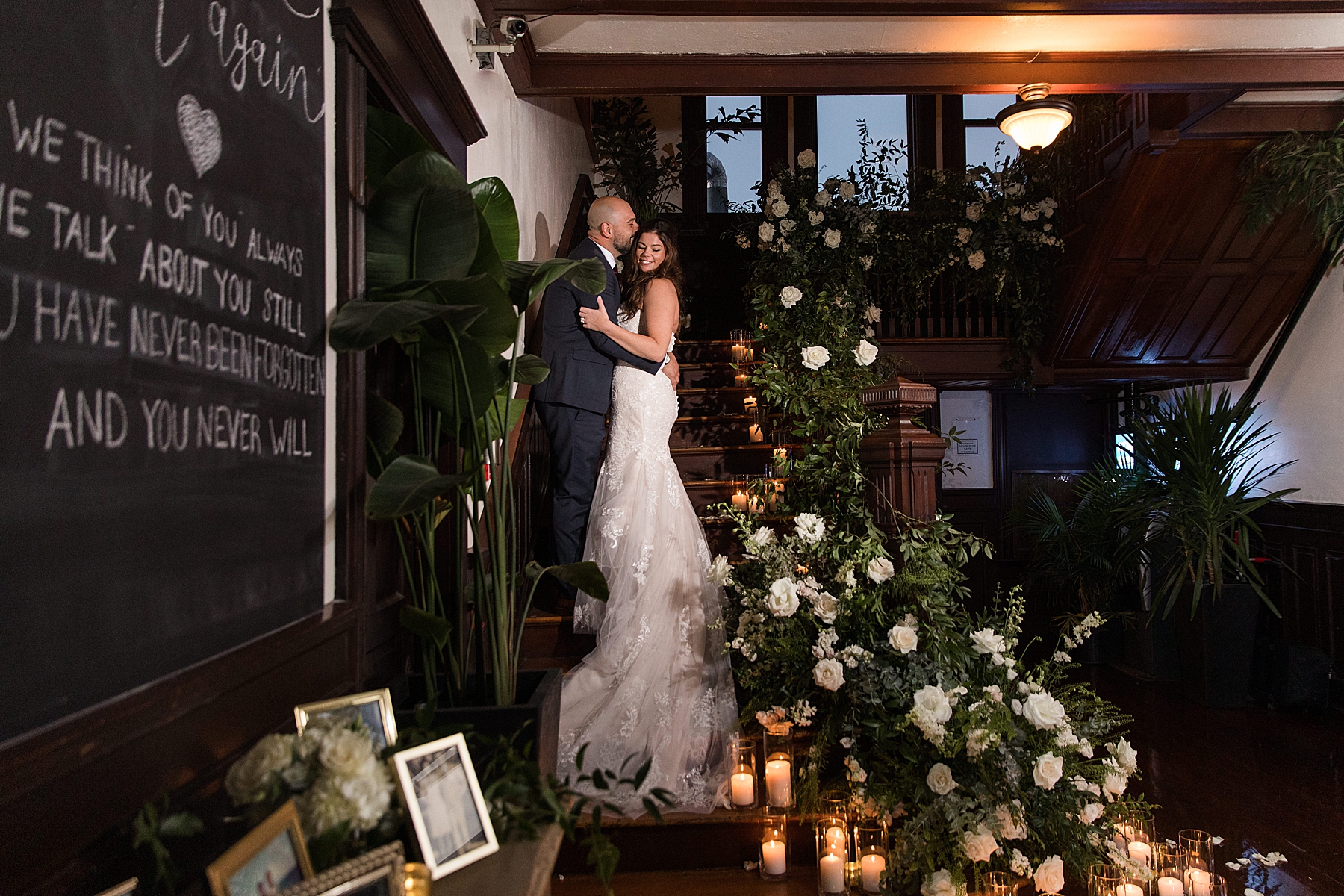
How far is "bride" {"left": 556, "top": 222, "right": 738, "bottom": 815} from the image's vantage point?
2.79 meters

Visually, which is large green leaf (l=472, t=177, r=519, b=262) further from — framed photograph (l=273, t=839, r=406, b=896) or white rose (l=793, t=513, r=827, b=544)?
white rose (l=793, t=513, r=827, b=544)

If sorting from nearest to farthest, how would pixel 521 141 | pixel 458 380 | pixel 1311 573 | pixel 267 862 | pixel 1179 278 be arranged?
pixel 267 862 → pixel 458 380 → pixel 521 141 → pixel 1311 573 → pixel 1179 278

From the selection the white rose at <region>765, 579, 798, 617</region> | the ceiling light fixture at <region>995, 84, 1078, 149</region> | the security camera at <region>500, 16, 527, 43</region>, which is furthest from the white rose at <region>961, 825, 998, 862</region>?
the ceiling light fixture at <region>995, 84, 1078, 149</region>

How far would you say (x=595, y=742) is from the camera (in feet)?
9.10

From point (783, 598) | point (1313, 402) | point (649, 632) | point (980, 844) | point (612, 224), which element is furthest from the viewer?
point (1313, 402)

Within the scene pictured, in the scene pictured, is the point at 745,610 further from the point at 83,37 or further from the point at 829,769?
the point at 83,37

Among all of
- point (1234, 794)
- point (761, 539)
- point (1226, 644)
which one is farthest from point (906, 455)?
point (1226, 644)

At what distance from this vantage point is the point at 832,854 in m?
2.38

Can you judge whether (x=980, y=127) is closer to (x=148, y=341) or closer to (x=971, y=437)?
(x=971, y=437)

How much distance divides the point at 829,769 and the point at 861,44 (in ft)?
10.3

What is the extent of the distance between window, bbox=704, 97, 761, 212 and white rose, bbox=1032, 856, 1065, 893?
6884 millimetres

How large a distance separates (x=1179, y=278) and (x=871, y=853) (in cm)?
530

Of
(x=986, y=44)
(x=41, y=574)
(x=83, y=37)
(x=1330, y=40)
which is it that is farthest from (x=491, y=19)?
(x=1330, y=40)

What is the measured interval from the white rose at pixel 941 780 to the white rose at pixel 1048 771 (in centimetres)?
21
